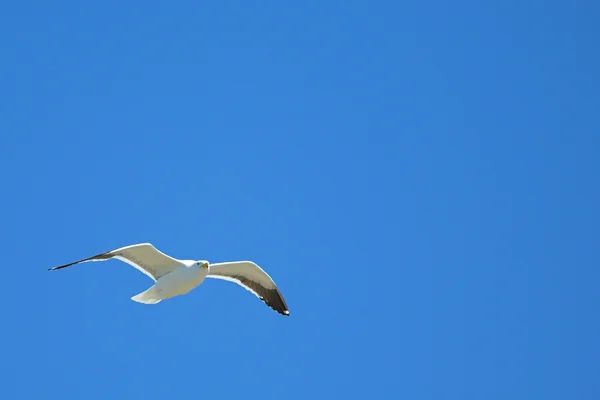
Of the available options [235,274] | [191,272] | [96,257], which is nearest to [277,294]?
[235,274]

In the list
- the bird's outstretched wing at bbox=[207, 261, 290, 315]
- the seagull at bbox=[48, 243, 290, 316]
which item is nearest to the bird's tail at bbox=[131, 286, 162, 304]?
the seagull at bbox=[48, 243, 290, 316]

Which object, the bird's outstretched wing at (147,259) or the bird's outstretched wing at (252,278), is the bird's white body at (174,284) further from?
the bird's outstretched wing at (252,278)

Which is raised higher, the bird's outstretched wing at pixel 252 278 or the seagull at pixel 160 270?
the bird's outstretched wing at pixel 252 278

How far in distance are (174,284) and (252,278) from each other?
2499mm

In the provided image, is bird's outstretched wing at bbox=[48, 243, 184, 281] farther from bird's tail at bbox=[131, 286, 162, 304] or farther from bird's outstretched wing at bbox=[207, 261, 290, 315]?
bird's outstretched wing at bbox=[207, 261, 290, 315]

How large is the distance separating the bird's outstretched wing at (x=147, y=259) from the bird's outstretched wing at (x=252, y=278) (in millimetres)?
1449

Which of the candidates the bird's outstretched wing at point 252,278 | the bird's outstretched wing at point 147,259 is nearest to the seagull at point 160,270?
the bird's outstretched wing at point 147,259

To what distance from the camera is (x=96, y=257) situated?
13.7 meters

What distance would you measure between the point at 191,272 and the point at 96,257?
1.67 m

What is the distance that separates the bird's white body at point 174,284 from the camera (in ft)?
47.6

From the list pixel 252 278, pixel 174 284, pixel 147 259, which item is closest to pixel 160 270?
pixel 147 259

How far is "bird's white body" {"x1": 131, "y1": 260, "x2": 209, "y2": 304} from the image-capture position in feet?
47.6

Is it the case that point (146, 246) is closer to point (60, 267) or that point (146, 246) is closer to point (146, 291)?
point (146, 291)

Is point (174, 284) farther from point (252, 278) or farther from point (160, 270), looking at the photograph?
point (252, 278)
